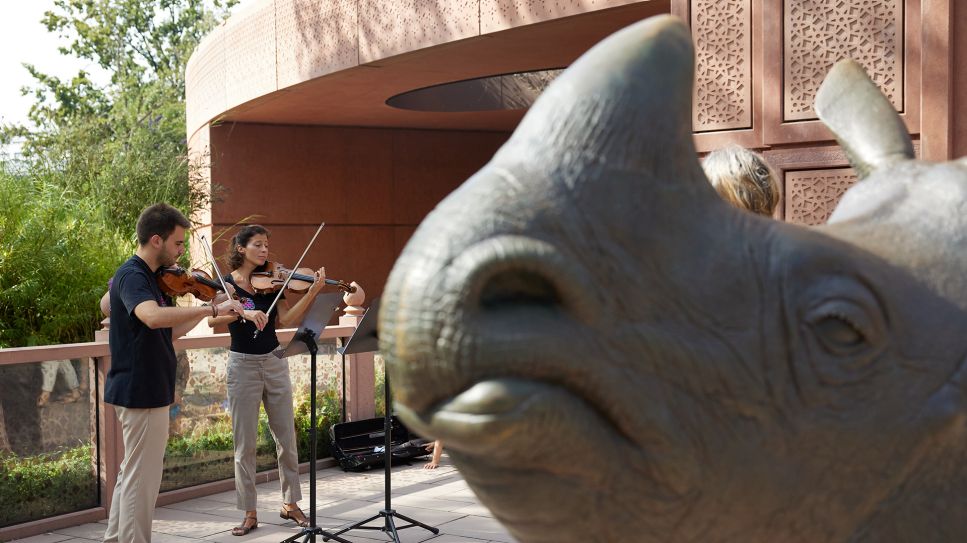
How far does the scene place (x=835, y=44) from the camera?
6.73m

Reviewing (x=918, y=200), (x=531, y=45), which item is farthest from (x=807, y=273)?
(x=531, y=45)

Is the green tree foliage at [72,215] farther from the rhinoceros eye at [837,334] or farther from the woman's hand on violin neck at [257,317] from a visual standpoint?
the rhinoceros eye at [837,334]

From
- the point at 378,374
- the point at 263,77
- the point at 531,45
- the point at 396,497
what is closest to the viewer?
the point at 396,497

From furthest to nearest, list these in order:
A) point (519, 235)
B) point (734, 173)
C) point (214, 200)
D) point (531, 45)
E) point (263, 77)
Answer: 1. point (214, 200)
2. point (263, 77)
3. point (531, 45)
4. point (734, 173)
5. point (519, 235)

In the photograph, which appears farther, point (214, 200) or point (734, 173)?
point (214, 200)

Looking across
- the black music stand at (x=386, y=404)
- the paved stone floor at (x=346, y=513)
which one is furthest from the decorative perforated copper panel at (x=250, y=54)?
the black music stand at (x=386, y=404)

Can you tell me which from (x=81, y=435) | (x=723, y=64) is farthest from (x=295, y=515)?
(x=723, y=64)

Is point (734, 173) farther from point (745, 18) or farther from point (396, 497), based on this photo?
point (396, 497)

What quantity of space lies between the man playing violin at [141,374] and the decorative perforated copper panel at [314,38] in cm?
700

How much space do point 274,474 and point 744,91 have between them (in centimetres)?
513

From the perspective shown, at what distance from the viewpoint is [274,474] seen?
903 cm

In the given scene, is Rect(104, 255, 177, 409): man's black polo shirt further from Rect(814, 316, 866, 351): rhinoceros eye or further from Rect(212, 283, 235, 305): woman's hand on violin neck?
Rect(814, 316, 866, 351): rhinoceros eye

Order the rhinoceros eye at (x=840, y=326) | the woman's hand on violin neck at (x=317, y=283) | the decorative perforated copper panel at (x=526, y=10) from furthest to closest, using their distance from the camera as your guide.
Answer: the decorative perforated copper panel at (x=526, y=10)
the woman's hand on violin neck at (x=317, y=283)
the rhinoceros eye at (x=840, y=326)

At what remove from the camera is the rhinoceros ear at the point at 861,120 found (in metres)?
1.38
